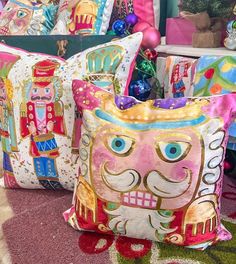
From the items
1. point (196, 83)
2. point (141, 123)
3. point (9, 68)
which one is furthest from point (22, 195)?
point (196, 83)

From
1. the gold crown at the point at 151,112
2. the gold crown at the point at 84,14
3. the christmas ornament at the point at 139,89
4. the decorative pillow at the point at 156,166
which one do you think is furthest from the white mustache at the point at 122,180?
the gold crown at the point at 84,14

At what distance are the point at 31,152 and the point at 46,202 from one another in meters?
0.15

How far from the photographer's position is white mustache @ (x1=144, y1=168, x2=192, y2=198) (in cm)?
63

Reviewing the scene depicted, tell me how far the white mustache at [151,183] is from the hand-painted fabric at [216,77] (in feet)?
0.90

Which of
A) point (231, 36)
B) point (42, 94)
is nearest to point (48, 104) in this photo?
point (42, 94)

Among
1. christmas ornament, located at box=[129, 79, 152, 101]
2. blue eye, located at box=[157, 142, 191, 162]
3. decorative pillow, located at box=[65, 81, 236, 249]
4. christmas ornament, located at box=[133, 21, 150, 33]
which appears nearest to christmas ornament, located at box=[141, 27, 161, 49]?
christmas ornament, located at box=[133, 21, 150, 33]

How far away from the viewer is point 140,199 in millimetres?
650

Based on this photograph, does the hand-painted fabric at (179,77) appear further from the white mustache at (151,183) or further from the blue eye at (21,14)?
the blue eye at (21,14)

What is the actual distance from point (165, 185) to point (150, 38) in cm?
69

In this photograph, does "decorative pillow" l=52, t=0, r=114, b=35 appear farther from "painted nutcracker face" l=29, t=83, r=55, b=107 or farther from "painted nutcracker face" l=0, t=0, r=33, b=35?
"painted nutcracker face" l=29, t=83, r=55, b=107

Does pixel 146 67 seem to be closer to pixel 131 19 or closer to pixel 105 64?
pixel 131 19

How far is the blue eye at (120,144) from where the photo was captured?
2.12 feet

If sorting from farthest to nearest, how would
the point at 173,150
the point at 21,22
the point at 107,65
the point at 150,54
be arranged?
the point at 21,22
the point at 150,54
the point at 107,65
the point at 173,150

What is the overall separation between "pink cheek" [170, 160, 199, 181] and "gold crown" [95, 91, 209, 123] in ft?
0.29
